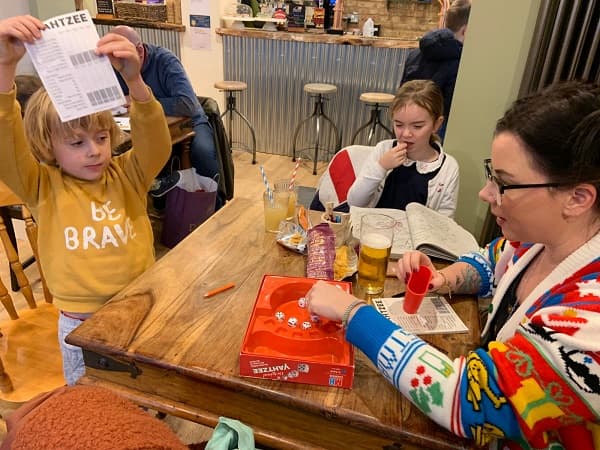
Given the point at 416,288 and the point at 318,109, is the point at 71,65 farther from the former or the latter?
the point at 318,109

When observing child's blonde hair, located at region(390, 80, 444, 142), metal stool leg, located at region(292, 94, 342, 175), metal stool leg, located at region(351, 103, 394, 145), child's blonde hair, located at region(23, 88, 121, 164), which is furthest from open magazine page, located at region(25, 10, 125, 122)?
metal stool leg, located at region(292, 94, 342, 175)

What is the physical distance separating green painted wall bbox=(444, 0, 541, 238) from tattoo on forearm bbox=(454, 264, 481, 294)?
1.19 m

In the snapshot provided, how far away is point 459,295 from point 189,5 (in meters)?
4.75

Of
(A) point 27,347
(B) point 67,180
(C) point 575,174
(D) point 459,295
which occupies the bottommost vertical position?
(A) point 27,347

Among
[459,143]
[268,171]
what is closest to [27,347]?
[459,143]

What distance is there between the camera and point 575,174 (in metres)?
0.78

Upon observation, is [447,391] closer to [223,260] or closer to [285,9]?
[223,260]

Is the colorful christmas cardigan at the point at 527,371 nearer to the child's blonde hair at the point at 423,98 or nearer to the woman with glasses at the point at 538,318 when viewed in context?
the woman with glasses at the point at 538,318

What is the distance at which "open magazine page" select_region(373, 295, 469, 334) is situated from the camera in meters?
0.99

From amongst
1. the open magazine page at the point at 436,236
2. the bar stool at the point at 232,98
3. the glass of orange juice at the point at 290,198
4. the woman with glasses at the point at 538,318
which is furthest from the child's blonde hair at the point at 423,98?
the bar stool at the point at 232,98

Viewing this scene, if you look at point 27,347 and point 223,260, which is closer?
point 223,260

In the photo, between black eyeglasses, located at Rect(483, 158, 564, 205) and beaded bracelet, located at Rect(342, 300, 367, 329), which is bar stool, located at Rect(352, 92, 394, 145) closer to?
black eyeglasses, located at Rect(483, 158, 564, 205)

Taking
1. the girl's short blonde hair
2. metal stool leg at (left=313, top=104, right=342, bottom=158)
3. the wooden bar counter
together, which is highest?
the wooden bar counter

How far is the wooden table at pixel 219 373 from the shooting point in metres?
0.80
